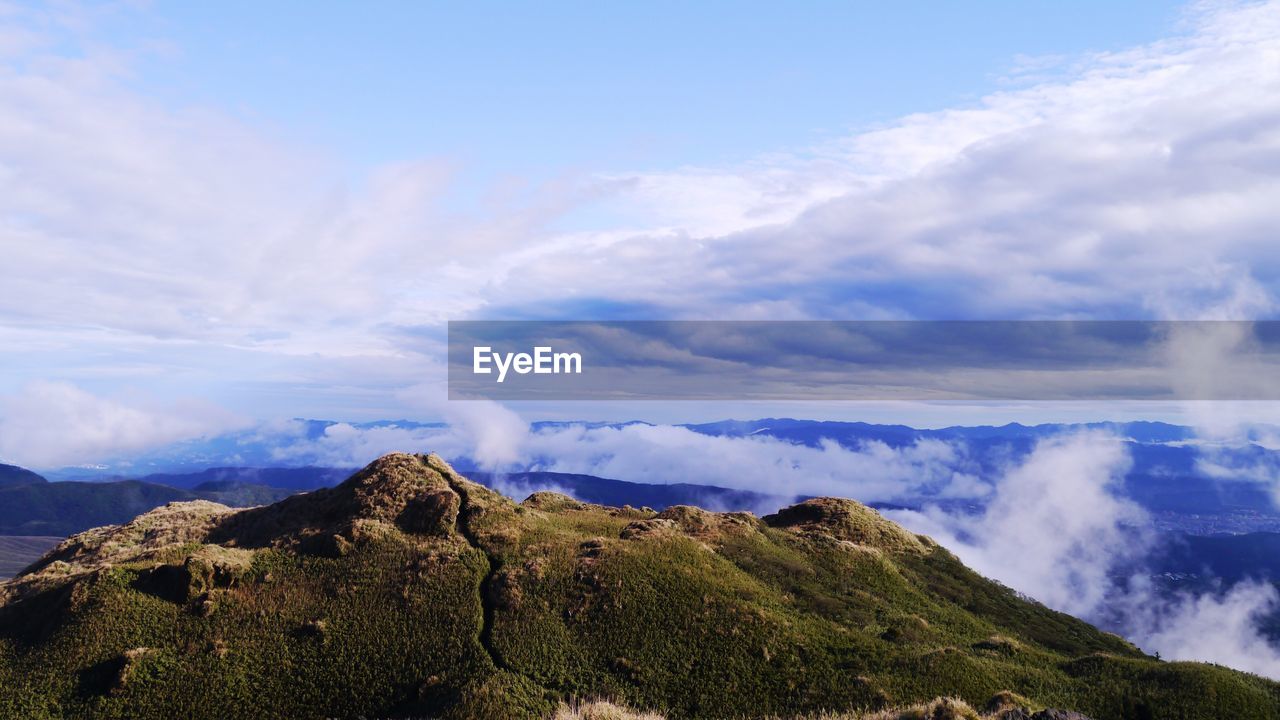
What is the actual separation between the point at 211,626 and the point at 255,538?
15.7 metres

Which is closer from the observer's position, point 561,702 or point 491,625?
point 561,702

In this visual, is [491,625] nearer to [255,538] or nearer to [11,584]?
[255,538]

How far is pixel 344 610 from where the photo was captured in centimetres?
4991

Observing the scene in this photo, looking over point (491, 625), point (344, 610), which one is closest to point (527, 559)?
point (491, 625)

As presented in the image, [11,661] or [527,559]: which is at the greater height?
[527,559]

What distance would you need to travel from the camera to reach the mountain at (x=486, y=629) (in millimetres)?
42031

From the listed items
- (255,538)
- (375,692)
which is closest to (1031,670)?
(375,692)

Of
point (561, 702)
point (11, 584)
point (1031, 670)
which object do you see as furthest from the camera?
point (11, 584)

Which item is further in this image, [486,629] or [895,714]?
[486,629]

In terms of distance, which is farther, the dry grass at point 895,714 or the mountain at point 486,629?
the mountain at point 486,629

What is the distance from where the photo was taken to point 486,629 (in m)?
48.1

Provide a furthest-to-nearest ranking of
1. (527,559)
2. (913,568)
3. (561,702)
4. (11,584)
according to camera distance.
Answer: (913,568), (527,559), (11,584), (561,702)

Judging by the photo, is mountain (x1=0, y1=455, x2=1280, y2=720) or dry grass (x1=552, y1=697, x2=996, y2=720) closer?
dry grass (x1=552, y1=697, x2=996, y2=720)

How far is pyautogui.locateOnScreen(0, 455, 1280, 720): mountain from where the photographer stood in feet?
138
